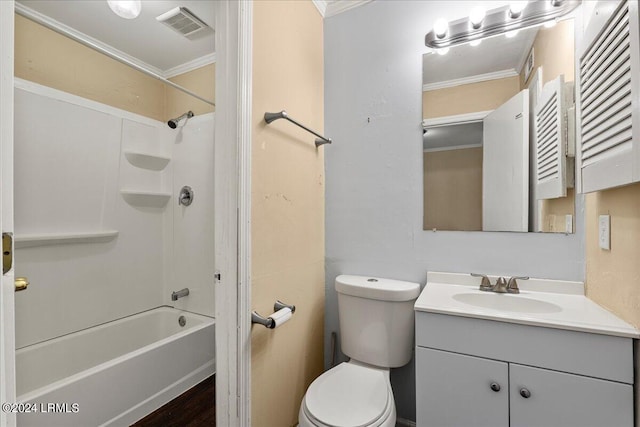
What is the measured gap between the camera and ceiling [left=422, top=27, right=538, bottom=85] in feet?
4.67

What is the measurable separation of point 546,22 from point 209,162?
7.14 feet

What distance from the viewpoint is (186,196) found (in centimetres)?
239

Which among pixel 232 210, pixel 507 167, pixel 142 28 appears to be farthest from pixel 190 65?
pixel 507 167

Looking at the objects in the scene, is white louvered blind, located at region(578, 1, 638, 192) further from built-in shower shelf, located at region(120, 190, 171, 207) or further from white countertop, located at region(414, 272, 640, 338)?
built-in shower shelf, located at region(120, 190, 171, 207)

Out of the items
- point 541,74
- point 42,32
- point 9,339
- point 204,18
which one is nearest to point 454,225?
point 541,74

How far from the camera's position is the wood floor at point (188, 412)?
1.63 m

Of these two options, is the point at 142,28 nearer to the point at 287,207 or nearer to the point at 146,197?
the point at 146,197

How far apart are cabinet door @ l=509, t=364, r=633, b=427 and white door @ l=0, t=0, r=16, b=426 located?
142 centimetres

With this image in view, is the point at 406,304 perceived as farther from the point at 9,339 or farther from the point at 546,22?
the point at 546,22

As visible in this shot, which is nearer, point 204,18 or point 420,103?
point 420,103

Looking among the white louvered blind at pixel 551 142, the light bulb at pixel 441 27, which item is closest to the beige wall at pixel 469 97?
the white louvered blind at pixel 551 142

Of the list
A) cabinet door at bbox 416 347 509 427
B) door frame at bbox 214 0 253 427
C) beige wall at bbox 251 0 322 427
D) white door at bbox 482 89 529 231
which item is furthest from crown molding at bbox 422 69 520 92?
cabinet door at bbox 416 347 509 427

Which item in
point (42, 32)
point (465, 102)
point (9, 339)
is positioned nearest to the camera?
point (9, 339)

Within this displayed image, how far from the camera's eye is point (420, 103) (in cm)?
159
